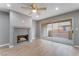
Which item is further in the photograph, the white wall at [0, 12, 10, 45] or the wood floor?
the white wall at [0, 12, 10, 45]

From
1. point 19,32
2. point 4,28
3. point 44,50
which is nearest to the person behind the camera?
point 44,50

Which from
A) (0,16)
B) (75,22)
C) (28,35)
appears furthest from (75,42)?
(0,16)

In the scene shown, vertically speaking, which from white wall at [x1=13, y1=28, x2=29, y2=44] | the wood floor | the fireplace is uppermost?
white wall at [x1=13, y1=28, x2=29, y2=44]

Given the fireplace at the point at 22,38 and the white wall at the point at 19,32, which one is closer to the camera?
the white wall at the point at 19,32

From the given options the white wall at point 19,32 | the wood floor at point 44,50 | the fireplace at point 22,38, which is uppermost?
the white wall at point 19,32

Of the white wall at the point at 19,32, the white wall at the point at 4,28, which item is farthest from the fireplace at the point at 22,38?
the white wall at the point at 4,28

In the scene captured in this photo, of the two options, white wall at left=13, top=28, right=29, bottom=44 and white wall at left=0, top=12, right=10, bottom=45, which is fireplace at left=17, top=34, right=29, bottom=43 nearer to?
white wall at left=13, top=28, right=29, bottom=44

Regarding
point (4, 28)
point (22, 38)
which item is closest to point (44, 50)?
point (22, 38)

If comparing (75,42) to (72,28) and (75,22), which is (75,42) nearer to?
(72,28)

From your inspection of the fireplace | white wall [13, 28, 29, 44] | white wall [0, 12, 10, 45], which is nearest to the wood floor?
the fireplace

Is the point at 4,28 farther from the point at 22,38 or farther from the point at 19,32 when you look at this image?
the point at 22,38

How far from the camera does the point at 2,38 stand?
379 cm

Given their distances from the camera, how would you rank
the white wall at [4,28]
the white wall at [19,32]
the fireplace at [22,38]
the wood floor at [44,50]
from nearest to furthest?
the wood floor at [44,50] < the white wall at [4,28] < the white wall at [19,32] < the fireplace at [22,38]

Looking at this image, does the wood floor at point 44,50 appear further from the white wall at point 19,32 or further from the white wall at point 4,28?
the white wall at point 19,32
